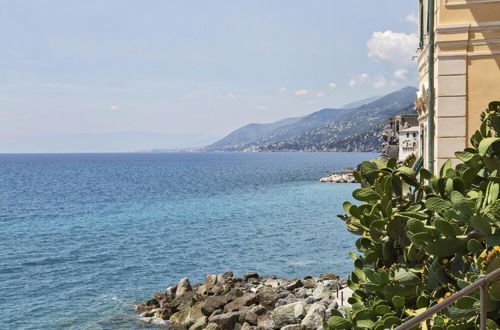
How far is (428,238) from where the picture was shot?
6863 millimetres

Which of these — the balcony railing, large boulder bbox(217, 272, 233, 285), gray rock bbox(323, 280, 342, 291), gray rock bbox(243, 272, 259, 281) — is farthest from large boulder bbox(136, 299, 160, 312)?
the balcony railing

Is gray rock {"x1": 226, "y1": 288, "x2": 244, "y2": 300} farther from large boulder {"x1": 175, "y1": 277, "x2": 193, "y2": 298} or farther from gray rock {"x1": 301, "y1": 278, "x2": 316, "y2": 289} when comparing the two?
gray rock {"x1": 301, "y1": 278, "x2": 316, "y2": 289}

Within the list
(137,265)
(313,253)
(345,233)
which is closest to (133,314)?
(137,265)

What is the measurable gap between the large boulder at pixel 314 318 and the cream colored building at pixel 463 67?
10.2 metres

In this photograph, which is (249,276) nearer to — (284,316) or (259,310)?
(259,310)

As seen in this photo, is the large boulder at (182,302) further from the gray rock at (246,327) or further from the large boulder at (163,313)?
the gray rock at (246,327)

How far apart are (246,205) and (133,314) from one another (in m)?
40.4

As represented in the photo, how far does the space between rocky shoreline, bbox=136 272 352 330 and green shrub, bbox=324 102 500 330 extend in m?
10.3

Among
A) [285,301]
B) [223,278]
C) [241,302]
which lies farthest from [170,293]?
[285,301]

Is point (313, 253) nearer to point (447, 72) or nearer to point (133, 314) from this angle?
point (133, 314)

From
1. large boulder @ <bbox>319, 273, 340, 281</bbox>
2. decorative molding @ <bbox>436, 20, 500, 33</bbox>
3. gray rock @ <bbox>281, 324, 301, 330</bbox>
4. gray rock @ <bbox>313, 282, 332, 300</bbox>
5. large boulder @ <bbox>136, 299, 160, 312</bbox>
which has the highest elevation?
decorative molding @ <bbox>436, 20, 500, 33</bbox>

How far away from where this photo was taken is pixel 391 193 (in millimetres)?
7926

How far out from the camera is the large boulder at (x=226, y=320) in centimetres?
2034

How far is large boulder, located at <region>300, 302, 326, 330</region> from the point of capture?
18.0 meters
